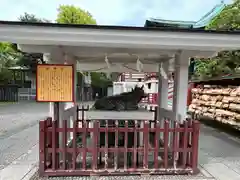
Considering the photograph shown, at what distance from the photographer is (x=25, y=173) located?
336cm

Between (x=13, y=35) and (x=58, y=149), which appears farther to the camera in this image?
(x=58, y=149)

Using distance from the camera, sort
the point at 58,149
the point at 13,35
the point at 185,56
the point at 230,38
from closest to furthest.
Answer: the point at 13,35, the point at 230,38, the point at 58,149, the point at 185,56

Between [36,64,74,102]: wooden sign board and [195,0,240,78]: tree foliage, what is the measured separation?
6853 mm

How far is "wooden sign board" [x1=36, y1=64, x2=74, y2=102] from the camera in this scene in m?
3.25

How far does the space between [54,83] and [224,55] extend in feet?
26.1

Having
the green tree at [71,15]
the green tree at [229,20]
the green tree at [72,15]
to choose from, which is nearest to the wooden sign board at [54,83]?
the green tree at [229,20]

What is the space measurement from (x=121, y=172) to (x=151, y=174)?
49 centimetres

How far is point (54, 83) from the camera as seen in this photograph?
3.27 m

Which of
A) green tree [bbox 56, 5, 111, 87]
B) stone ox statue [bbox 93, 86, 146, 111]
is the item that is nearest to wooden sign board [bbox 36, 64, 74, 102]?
stone ox statue [bbox 93, 86, 146, 111]

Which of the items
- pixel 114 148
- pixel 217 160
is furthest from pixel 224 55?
pixel 114 148

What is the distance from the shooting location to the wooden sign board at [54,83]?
3254 millimetres

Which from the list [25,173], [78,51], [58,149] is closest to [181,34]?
[78,51]

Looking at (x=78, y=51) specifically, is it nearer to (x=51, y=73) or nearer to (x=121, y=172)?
(x=51, y=73)

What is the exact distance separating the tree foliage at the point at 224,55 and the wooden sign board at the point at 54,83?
270 inches
